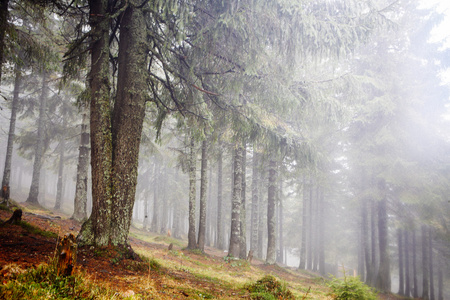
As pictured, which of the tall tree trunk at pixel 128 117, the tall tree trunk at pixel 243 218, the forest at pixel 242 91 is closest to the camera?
the tall tree trunk at pixel 128 117

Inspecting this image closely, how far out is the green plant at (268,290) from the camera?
16.8 ft

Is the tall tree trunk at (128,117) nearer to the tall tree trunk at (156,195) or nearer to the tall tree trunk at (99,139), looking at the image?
the tall tree trunk at (99,139)

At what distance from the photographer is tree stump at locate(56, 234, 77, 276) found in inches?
124

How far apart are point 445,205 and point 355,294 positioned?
39.2 ft

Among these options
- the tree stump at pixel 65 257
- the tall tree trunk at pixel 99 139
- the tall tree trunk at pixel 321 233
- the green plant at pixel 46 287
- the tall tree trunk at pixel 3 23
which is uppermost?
the tall tree trunk at pixel 3 23

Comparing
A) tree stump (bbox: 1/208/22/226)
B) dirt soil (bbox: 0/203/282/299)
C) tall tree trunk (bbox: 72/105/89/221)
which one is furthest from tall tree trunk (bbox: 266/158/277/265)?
tree stump (bbox: 1/208/22/226)

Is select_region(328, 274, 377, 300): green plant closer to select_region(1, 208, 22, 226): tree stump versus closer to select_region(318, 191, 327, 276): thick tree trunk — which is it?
select_region(1, 208, 22, 226): tree stump

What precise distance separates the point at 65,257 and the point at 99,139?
299 centimetres

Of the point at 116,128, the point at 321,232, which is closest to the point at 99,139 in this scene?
the point at 116,128

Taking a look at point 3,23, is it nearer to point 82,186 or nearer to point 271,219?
point 82,186

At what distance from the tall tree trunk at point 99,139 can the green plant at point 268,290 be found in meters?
3.45

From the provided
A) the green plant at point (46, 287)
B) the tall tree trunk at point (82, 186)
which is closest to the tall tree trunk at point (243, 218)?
the tall tree trunk at point (82, 186)

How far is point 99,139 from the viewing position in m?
5.56

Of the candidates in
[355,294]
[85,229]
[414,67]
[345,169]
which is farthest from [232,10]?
[345,169]
